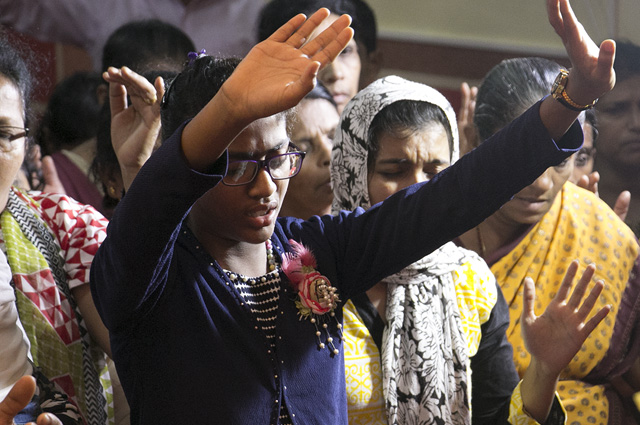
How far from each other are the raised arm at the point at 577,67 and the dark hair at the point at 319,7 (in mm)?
1384

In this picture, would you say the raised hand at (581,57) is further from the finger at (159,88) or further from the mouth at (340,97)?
the mouth at (340,97)

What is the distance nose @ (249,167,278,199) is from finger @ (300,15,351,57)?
0.68 ft

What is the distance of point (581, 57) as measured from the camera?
3.67 ft

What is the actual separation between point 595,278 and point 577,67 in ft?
3.02

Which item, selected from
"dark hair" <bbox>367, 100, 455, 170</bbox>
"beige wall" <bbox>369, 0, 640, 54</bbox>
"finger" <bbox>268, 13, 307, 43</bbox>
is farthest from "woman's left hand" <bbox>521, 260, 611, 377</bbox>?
"beige wall" <bbox>369, 0, 640, 54</bbox>

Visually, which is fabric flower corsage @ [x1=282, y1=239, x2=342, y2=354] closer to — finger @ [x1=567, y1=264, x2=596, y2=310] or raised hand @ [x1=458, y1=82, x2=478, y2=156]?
finger @ [x1=567, y1=264, x2=596, y2=310]

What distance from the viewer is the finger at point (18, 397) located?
98 centimetres

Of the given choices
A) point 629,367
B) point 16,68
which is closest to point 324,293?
point 16,68

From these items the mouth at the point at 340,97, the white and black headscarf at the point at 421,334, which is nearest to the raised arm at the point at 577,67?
the white and black headscarf at the point at 421,334

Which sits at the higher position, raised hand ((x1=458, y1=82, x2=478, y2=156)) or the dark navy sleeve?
the dark navy sleeve

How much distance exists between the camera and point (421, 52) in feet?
11.4

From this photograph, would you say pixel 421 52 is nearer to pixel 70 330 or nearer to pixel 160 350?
pixel 70 330

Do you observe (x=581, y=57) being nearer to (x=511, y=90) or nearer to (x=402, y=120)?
(x=402, y=120)

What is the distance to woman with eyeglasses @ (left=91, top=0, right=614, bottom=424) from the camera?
38.3 inches
